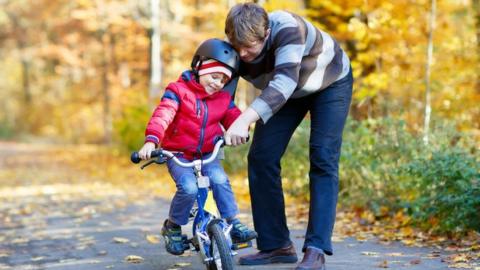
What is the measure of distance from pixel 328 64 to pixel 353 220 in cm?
296

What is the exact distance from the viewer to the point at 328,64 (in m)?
4.76

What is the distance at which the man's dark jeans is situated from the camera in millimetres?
4688

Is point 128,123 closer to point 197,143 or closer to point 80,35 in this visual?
point 80,35

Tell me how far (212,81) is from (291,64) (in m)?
0.54

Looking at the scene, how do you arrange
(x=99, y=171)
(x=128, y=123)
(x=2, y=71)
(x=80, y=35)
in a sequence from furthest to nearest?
(x=2, y=71)
(x=80, y=35)
(x=128, y=123)
(x=99, y=171)

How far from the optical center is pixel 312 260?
458 cm

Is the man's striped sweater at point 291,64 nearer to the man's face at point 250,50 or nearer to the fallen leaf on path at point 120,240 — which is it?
the man's face at point 250,50

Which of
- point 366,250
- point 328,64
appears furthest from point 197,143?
point 366,250

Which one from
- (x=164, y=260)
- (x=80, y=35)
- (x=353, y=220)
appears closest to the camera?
(x=164, y=260)

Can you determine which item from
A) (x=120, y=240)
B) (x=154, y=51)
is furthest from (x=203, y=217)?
(x=154, y=51)

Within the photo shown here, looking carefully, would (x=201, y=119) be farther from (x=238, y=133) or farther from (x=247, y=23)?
(x=247, y=23)

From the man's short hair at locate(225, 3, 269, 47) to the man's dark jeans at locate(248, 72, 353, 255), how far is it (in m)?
0.68

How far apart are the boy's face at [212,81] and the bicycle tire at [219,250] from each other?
874 millimetres

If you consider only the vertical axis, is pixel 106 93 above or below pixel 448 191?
above
